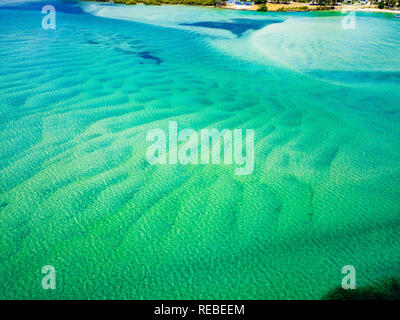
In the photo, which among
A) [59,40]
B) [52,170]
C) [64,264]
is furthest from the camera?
[59,40]

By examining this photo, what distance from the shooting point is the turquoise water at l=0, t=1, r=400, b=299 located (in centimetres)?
144

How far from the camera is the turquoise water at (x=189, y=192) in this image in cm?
144

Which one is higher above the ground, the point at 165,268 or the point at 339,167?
the point at 339,167

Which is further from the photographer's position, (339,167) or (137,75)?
(137,75)

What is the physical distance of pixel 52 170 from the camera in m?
2.08

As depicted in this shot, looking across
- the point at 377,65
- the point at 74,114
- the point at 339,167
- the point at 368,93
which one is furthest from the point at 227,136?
the point at 377,65

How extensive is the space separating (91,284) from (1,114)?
8.41ft

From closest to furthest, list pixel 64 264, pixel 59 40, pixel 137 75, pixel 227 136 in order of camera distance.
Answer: pixel 64 264 < pixel 227 136 < pixel 137 75 < pixel 59 40

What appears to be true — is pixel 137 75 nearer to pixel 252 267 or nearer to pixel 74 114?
pixel 74 114

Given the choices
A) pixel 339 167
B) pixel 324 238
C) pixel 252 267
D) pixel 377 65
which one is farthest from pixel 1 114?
pixel 377 65

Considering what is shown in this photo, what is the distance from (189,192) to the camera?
1.98 m
